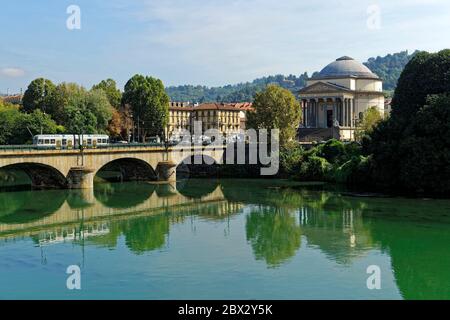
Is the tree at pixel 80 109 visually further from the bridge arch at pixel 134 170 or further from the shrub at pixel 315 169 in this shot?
the shrub at pixel 315 169

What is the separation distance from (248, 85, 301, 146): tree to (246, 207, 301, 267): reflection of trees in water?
28301mm

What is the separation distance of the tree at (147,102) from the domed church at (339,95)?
22.3 m

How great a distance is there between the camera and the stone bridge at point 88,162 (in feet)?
168

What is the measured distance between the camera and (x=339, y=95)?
97.4 meters

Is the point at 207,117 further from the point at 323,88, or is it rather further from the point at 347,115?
the point at 347,115

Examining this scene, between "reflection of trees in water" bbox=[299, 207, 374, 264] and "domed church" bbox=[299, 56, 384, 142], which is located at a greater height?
"domed church" bbox=[299, 56, 384, 142]

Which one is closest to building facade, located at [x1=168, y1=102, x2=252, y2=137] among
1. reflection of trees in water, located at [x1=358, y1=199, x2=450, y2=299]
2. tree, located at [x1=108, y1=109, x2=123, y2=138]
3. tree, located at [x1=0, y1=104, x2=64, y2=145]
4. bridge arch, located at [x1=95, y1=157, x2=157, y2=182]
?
tree, located at [x1=108, y1=109, x2=123, y2=138]

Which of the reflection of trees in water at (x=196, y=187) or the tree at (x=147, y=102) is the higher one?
the tree at (x=147, y=102)

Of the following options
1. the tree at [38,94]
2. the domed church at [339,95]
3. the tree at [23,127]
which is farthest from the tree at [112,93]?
the domed church at [339,95]

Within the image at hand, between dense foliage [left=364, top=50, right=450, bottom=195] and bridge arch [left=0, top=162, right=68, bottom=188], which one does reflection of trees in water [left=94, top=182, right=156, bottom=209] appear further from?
dense foliage [left=364, top=50, right=450, bottom=195]

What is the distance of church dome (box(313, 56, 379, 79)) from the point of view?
10106 centimetres

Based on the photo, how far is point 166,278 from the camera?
2525 cm

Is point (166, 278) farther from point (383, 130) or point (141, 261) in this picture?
point (383, 130)
